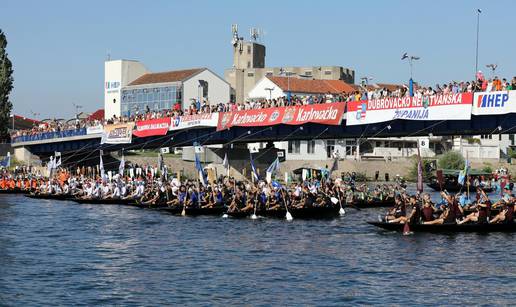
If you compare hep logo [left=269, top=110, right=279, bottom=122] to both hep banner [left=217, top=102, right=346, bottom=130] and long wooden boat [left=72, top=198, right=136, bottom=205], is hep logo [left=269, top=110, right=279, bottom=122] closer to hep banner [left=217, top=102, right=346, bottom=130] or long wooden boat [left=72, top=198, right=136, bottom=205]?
hep banner [left=217, top=102, right=346, bottom=130]

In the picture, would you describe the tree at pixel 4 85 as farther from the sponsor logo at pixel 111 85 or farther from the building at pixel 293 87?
the building at pixel 293 87

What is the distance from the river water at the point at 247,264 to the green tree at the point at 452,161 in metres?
61.6

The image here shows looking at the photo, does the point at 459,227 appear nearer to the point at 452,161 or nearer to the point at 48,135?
the point at 48,135

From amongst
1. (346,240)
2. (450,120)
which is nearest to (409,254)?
(346,240)

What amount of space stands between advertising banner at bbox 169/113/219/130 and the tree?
35061 millimetres

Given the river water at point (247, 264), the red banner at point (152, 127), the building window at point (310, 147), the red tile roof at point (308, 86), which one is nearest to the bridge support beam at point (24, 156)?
the red banner at point (152, 127)

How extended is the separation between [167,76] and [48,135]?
39.3 m

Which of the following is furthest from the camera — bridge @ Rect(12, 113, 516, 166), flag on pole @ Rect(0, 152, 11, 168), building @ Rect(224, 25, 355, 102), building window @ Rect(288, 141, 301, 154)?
building @ Rect(224, 25, 355, 102)

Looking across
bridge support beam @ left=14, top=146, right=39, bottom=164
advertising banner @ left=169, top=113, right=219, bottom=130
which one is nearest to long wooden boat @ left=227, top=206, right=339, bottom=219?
advertising banner @ left=169, top=113, right=219, bottom=130

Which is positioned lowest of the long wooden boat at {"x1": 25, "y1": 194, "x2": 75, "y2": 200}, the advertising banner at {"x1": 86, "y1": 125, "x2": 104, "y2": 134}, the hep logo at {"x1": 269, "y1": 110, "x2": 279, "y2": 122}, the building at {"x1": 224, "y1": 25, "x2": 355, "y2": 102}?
the long wooden boat at {"x1": 25, "y1": 194, "x2": 75, "y2": 200}

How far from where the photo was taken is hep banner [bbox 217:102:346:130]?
5825cm

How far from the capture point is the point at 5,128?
4075 inches

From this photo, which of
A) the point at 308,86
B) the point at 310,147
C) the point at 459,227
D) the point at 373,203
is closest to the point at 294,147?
the point at 310,147

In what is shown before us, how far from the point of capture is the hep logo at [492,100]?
46531mm
